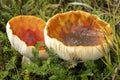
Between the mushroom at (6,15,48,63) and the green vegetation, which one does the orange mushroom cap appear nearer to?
the mushroom at (6,15,48,63)

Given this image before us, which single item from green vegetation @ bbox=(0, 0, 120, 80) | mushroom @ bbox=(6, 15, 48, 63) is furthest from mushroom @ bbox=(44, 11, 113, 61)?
mushroom @ bbox=(6, 15, 48, 63)

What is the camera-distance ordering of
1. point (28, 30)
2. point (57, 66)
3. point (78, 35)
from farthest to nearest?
point (28, 30) → point (78, 35) → point (57, 66)

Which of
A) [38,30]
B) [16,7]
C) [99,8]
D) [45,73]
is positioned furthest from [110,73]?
[16,7]

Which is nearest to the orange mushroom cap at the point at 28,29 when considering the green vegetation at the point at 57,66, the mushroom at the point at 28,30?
the mushroom at the point at 28,30

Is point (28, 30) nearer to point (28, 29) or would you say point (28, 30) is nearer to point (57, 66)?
point (28, 29)

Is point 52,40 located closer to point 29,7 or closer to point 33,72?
point 33,72

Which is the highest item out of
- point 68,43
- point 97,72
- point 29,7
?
point 29,7

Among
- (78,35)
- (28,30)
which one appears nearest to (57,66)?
(78,35)

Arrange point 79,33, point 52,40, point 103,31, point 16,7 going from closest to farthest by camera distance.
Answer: point 52,40 < point 103,31 < point 79,33 < point 16,7
